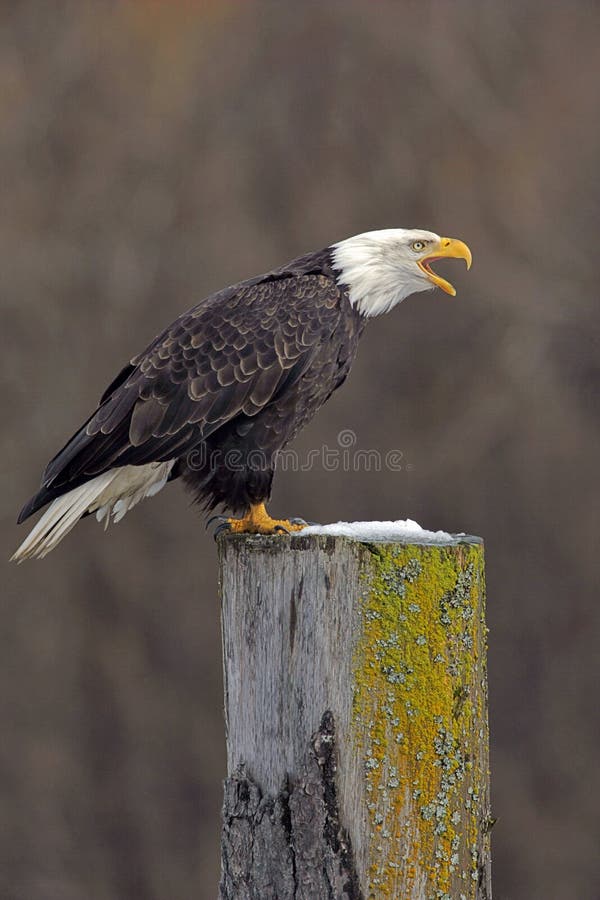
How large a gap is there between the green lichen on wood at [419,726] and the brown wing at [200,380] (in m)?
1.11

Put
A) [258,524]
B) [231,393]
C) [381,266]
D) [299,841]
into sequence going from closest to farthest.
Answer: [299,841] → [231,393] → [258,524] → [381,266]

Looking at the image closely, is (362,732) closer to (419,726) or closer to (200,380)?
(419,726)

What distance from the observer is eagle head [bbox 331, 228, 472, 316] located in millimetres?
3729

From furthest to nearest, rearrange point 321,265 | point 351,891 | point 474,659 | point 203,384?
point 321,265 < point 203,384 < point 474,659 < point 351,891

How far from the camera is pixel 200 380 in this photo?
11.5 ft

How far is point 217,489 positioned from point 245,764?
122 cm

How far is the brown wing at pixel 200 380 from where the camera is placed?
3.45 metres

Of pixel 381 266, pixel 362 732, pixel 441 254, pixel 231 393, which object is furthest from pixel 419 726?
pixel 441 254

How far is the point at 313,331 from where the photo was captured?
3557 mm

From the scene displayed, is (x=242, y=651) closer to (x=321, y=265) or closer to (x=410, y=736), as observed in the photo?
(x=410, y=736)

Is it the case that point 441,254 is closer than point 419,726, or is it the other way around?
point 419,726

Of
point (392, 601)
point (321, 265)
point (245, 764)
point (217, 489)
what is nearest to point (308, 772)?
point (245, 764)

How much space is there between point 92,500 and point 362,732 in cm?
143

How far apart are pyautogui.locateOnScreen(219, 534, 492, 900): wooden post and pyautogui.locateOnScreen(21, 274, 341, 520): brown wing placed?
944 millimetres
